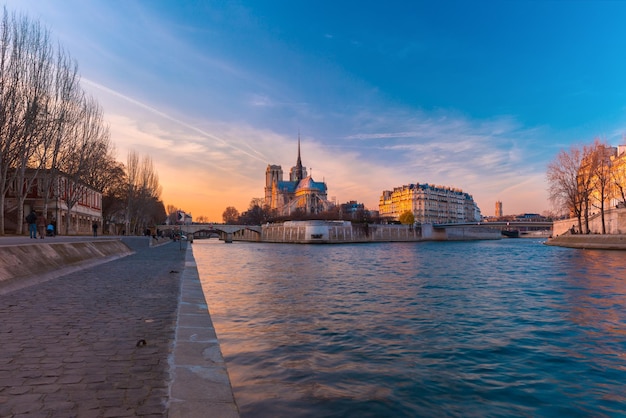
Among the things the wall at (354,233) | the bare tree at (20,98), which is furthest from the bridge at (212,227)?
the bare tree at (20,98)

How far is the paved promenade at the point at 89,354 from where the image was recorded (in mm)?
3766

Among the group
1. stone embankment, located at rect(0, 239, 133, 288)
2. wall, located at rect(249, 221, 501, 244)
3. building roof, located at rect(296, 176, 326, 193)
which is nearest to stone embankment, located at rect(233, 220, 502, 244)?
wall, located at rect(249, 221, 501, 244)

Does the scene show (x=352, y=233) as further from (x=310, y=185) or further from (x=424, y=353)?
(x=310, y=185)

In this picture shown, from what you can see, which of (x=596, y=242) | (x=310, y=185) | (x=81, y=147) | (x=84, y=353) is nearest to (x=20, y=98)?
(x=81, y=147)

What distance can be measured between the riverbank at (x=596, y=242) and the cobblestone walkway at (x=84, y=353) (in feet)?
170

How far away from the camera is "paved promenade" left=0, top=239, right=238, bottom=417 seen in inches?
148

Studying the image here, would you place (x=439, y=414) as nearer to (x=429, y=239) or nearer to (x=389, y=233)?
(x=389, y=233)

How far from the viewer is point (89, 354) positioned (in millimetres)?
5223

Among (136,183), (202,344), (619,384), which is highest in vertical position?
(136,183)

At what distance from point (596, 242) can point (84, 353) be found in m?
57.8

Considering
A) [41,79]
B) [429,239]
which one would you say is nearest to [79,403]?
[41,79]

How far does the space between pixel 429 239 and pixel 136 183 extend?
2803 inches

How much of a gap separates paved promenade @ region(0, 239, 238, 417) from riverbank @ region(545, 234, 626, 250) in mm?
51538

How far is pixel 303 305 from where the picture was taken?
40.3 ft
